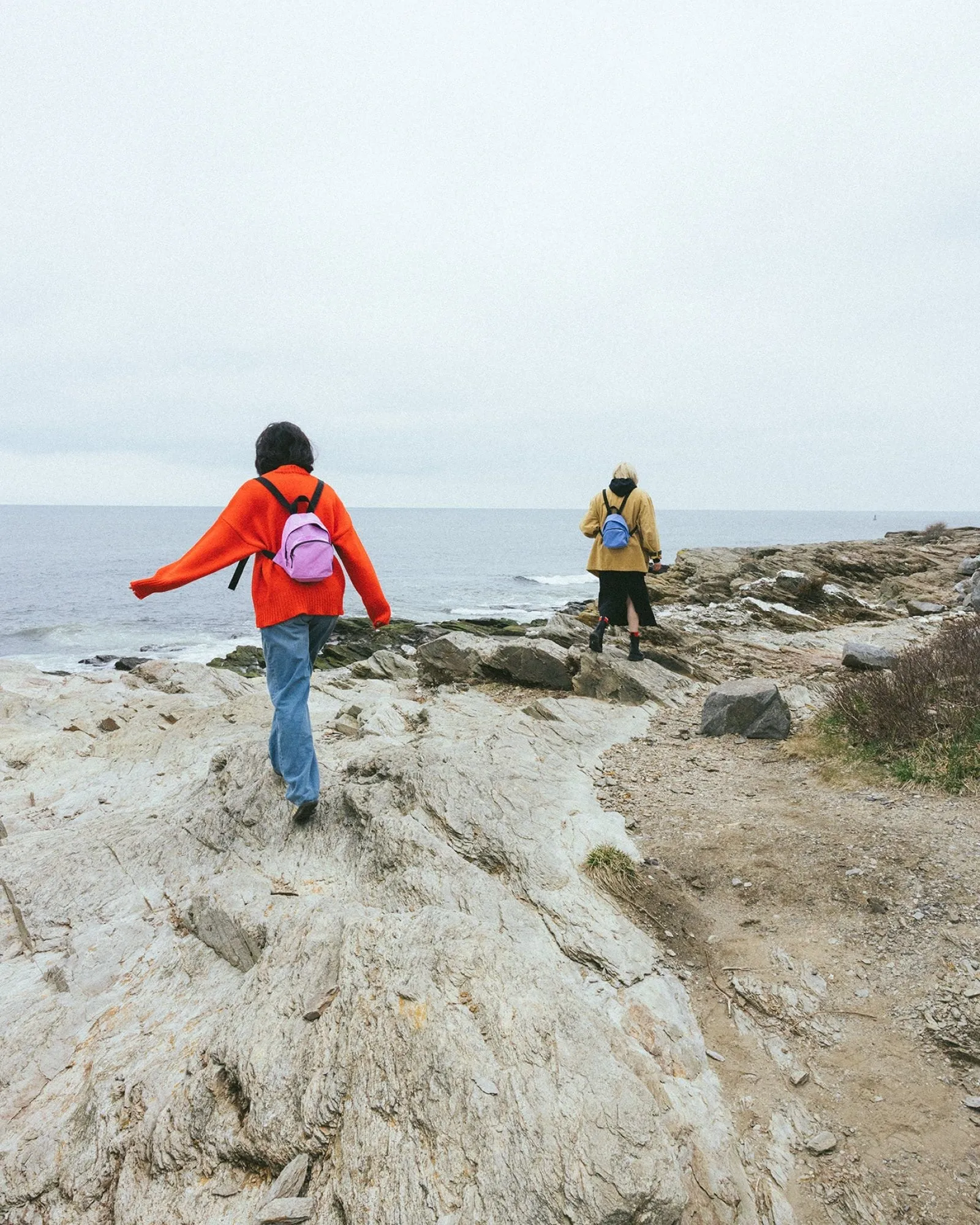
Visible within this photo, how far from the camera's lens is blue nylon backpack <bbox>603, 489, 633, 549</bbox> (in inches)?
403

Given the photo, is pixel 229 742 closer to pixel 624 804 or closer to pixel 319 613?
pixel 319 613

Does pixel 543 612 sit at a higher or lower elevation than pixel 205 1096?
lower

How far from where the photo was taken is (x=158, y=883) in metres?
5.34

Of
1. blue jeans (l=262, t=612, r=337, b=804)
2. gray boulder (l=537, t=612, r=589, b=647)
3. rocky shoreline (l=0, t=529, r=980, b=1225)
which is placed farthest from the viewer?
gray boulder (l=537, t=612, r=589, b=647)

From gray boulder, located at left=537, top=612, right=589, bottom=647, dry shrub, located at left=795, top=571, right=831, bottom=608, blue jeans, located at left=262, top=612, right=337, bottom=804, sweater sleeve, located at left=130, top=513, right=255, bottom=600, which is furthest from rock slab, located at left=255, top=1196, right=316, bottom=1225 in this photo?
dry shrub, located at left=795, top=571, right=831, bottom=608

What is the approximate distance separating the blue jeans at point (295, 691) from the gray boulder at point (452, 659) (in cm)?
566

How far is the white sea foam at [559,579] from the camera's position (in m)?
60.7

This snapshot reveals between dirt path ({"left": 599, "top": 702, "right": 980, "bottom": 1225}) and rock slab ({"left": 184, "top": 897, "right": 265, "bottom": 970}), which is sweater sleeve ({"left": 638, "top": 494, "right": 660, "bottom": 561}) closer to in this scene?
dirt path ({"left": 599, "top": 702, "right": 980, "bottom": 1225})

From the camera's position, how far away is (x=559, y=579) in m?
65.9

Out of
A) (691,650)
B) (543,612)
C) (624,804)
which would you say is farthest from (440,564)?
(624,804)

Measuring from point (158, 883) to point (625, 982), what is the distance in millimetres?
3584

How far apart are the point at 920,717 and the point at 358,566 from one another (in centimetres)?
545

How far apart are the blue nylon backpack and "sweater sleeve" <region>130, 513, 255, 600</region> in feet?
20.9

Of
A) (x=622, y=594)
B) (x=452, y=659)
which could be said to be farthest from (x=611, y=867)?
(x=452, y=659)
